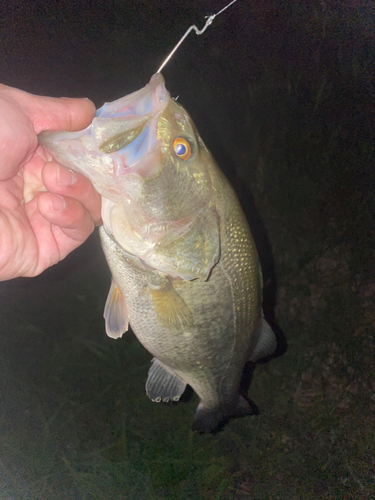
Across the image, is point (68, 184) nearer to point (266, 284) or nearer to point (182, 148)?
point (182, 148)

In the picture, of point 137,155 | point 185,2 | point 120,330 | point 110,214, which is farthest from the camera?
point 185,2

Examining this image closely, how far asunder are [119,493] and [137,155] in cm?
381

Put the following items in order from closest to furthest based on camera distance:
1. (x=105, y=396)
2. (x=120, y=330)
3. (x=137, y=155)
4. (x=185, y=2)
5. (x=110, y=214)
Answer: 1. (x=137, y=155)
2. (x=110, y=214)
3. (x=120, y=330)
4. (x=185, y=2)
5. (x=105, y=396)

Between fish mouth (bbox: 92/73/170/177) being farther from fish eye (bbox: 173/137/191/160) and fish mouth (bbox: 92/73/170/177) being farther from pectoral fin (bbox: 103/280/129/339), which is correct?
pectoral fin (bbox: 103/280/129/339)

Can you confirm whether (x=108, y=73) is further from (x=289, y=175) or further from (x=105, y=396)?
(x=105, y=396)

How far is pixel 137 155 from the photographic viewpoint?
1011mm

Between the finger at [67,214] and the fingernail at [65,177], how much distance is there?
0.08 meters

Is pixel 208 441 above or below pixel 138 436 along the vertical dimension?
below

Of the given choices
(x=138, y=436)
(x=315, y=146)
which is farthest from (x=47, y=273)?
(x=315, y=146)

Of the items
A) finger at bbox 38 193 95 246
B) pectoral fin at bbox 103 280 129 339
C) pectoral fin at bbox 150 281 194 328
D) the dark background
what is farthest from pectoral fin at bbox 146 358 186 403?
the dark background

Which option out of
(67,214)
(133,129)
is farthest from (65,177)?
(133,129)

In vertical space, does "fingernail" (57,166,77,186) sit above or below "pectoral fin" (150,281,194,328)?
above

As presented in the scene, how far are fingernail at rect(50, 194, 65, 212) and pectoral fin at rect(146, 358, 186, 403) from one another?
934 millimetres

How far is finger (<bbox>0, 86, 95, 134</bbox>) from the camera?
1.23m
